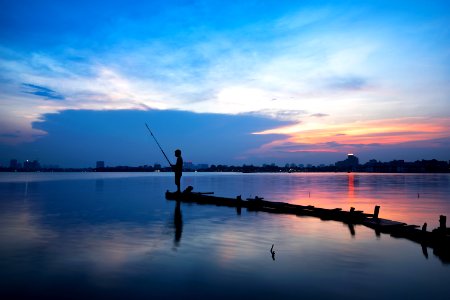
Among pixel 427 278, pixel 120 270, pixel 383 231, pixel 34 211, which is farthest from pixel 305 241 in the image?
pixel 34 211

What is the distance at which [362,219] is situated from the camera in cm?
2145

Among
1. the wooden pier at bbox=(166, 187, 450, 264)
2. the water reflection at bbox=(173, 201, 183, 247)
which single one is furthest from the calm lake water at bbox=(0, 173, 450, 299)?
the wooden pier at bbox=(166, 187, 450, 264)

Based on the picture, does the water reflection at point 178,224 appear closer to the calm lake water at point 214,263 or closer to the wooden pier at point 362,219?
the calm lake water at point 214,263

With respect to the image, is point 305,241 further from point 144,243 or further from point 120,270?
point 120,270

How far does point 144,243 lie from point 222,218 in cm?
944

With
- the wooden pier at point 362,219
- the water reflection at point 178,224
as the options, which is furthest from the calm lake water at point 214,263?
the wooden pier at point 362,219

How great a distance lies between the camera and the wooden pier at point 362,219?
15.1m

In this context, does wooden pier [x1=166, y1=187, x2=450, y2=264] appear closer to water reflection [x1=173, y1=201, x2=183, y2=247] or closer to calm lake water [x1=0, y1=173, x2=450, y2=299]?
calm lake water [x1=0, y1=173, x2=450, y2=299]

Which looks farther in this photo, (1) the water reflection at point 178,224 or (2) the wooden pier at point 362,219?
(1) the water reflection at point 178,224

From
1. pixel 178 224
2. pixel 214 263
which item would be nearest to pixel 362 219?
pixel 178 224

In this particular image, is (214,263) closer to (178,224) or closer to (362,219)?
(178,224)

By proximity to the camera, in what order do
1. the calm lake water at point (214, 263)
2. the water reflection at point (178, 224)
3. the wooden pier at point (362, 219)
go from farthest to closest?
the water reflection at point (178, 224) < the wooden pier at point (362, 219) < the calm lake water at point (214, 263)

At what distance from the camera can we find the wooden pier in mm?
15078

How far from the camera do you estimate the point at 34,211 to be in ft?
98.8
